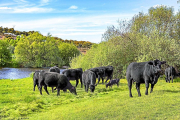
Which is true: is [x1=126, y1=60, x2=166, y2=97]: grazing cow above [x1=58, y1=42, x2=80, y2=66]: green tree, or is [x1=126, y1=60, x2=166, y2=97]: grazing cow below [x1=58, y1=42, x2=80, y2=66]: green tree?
below

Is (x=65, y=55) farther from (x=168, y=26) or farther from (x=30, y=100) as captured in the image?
(x=30, y=100)

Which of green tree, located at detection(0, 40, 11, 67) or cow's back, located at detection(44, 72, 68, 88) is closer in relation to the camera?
cow's back, located at detection(44, 72, 68, 88)

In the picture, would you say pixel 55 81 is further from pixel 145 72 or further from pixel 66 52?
pixel 66 52

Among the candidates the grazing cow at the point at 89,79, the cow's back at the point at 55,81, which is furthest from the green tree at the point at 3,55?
the cow's back at the point at 55,81

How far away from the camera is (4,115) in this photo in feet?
32.2

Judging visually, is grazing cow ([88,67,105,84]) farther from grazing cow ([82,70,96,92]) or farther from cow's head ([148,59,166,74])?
cow's head ([148,59,166,74])

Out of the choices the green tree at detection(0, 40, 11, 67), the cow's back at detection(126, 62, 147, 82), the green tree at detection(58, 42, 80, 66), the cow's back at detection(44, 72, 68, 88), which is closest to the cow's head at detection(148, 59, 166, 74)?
the cow's back at detection(126, 62, 147, 82)

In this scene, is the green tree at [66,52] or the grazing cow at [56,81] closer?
the grazing cow at [56,81]

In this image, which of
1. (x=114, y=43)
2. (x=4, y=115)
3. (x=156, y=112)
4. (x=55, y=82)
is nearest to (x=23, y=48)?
(x=114, y=43)

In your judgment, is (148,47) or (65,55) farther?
(65,55)

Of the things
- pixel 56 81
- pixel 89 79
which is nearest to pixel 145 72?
pixel 89 79

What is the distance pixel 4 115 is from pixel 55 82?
5.73 meters

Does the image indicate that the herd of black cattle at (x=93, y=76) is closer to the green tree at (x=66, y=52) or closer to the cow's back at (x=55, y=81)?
the cow's back at (x=55, y=81)

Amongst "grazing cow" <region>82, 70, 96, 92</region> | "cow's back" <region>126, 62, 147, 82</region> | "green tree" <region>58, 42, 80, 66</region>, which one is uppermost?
"green tree" <region>58, 42, 80, 66</region>
